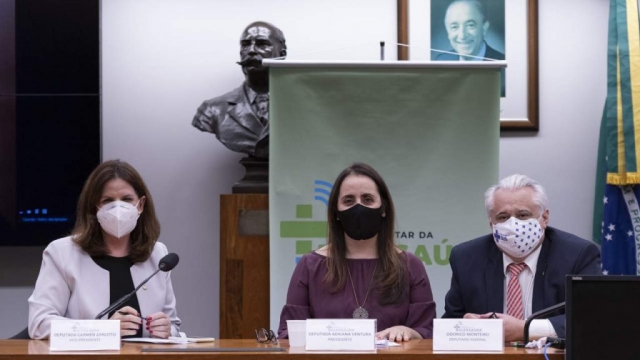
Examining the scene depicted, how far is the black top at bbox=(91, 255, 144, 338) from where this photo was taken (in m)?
3.39

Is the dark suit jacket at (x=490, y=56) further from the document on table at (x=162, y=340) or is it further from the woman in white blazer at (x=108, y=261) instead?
the document on table at (x=162, y=340)

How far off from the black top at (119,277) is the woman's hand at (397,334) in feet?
2.88

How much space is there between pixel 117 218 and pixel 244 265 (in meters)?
1.60

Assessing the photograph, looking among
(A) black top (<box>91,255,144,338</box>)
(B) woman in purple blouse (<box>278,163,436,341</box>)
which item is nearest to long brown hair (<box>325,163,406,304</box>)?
(B) woman in purple blouse (<box>278,163,436,341</box>)

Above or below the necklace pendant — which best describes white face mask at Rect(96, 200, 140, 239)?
above

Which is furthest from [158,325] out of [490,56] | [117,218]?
[490,56]

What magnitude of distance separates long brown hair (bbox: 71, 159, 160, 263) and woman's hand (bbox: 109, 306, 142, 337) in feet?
1.13

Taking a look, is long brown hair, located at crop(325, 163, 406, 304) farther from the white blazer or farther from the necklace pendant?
the white blazer

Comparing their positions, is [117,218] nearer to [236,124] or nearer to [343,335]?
[343,335]

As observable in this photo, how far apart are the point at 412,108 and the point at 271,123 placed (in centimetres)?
68

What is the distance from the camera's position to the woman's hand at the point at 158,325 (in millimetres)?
3195

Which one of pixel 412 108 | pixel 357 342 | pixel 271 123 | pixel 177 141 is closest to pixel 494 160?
pixel 412 108

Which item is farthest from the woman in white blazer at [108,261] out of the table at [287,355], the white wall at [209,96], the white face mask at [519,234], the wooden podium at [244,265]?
the white wall at [209,96]

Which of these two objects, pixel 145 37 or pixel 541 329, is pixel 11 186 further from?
pixel 541 329
